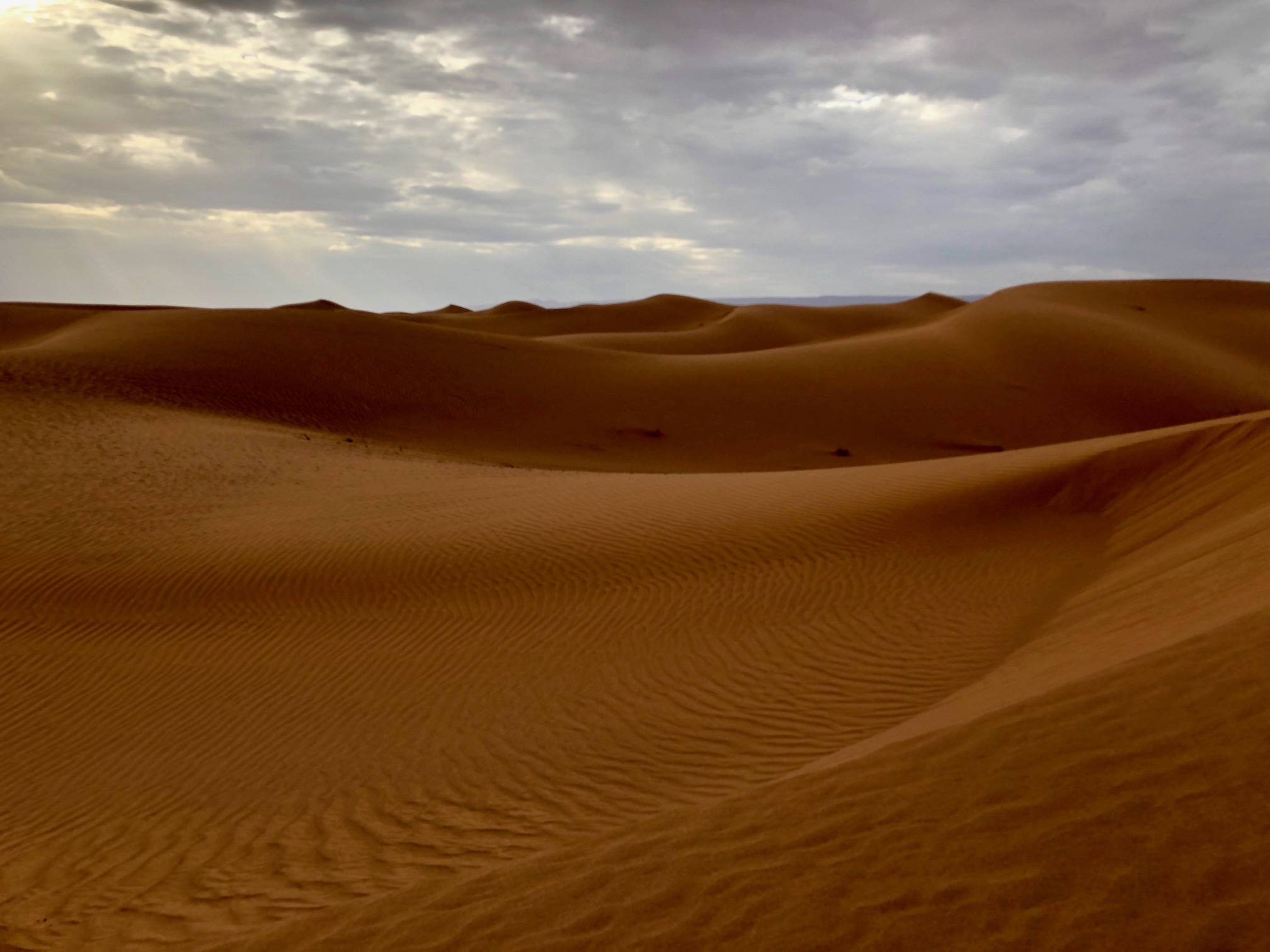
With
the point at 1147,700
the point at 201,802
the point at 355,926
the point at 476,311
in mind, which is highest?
the point at 476,311

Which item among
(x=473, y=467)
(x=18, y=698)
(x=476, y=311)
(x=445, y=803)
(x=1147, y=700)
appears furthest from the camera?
(x=476, y=311)

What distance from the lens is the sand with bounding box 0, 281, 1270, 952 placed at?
3.41 m

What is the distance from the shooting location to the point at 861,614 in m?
8.99

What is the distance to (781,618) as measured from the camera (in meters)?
9.07

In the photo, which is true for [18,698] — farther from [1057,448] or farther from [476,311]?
[476,311]

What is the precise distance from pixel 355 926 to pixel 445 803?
2109 millimetres

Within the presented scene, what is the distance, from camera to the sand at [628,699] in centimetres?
341

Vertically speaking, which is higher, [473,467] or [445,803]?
[473,467]

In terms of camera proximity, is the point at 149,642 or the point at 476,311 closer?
the point at 149,642

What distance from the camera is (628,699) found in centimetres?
755

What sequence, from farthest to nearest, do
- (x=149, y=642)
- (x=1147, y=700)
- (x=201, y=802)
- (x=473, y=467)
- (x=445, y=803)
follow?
(x=473, y=467) < (x=149, y=642) < (x=201, y=802) < (x=445, y=803) < (x=1147, y=700)

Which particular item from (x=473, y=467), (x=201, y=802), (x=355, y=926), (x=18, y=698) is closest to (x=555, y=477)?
(x=473, y=467)

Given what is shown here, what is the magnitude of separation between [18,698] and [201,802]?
3.28m

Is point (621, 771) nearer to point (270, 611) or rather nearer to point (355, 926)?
point (355, 926)
